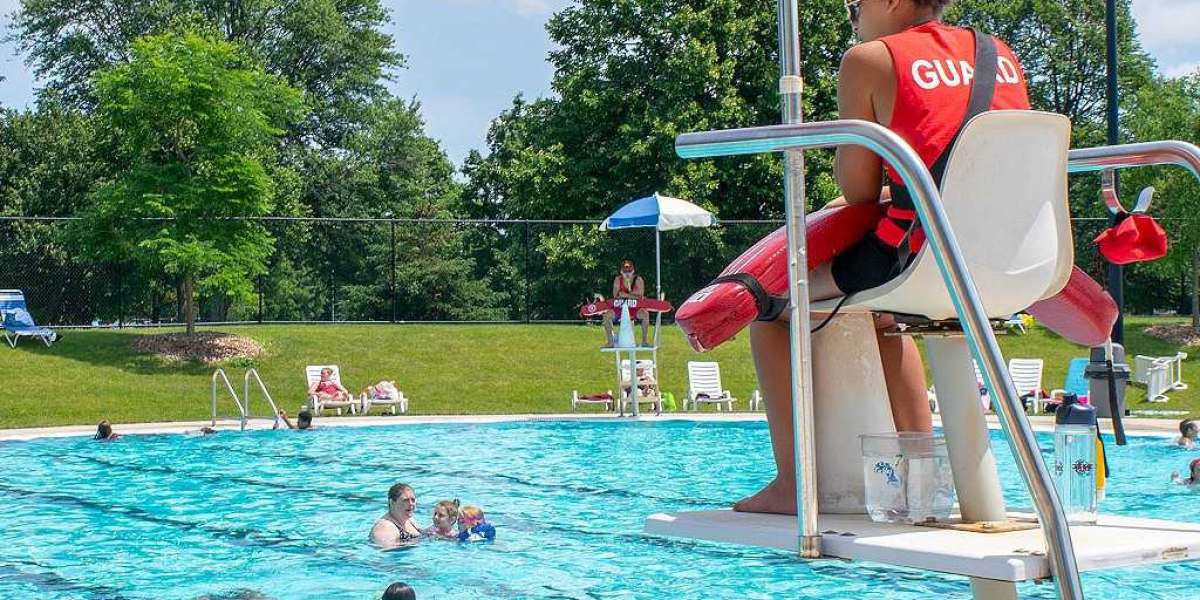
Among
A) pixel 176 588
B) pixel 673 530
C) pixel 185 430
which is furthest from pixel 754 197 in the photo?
pixel 673 530

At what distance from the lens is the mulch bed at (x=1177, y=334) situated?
30.4 metres

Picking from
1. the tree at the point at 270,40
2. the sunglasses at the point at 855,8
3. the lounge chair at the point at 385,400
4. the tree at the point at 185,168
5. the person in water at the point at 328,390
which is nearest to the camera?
the sunglasses at the point at 855,8

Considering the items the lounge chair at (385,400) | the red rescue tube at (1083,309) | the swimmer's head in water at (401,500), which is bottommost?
the swimmer's head in water at (401,500)

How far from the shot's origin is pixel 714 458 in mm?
16141

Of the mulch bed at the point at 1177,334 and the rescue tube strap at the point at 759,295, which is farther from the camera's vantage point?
the mulch bed at the point at 1177,334

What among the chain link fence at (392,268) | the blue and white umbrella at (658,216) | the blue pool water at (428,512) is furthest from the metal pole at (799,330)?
the chain link fence at (392,268)

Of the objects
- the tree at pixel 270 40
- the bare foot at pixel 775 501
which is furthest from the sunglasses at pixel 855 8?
the tree at pixel 270 40

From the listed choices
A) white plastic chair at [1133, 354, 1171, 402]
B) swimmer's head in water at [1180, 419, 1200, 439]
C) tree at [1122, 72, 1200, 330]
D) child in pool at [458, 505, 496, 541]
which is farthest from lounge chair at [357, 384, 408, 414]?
tree at [1122, 72, 1200, 330]

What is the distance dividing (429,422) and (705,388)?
18.0ft

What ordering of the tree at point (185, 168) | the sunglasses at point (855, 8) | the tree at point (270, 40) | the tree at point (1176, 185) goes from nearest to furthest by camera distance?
the sunglasses at point (855, 8)
the tree at point (185, 168)
the tree at point (1176, 185)
the tree at point (270, 40)

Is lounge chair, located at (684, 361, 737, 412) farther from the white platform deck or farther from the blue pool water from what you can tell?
the white platform deck

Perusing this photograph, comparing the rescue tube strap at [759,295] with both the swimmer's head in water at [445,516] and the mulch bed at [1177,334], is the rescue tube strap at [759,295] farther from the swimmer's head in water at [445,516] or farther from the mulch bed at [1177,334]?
the mulch bed at [1177,334]

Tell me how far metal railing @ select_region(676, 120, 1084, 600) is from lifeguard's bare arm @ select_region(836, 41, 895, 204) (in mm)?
→ 274

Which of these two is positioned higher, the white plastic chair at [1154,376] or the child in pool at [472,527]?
the white plastic chair at [1154,376]
